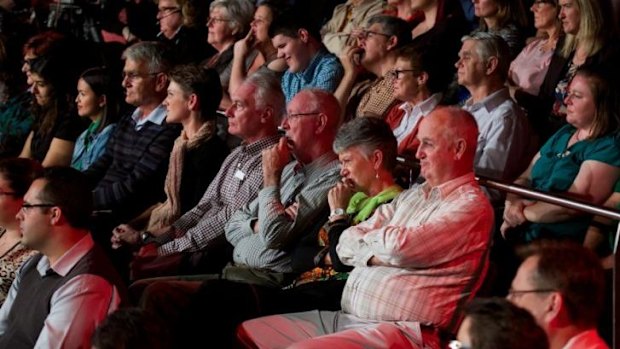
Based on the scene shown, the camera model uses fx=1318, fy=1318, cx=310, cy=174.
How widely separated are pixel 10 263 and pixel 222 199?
3.21ft

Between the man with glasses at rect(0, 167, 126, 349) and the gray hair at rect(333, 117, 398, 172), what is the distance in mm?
1013

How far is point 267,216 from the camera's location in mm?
5234

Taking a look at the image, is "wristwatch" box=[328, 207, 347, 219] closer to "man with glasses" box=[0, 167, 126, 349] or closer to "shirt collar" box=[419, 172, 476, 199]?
"shirt collar" box=[419, 172, 476, 199]

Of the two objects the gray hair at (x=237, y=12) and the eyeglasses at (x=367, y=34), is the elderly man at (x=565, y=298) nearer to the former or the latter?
the eyeglasses at (x=367, y=34)

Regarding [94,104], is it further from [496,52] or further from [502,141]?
[502,141]

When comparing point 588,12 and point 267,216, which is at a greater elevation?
point 588,12

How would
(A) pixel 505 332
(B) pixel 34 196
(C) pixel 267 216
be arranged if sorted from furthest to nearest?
(C) pixel 267 216 → (B) pixel 34 196 → (A) pixel 505 332

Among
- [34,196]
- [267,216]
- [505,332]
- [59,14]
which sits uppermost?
[505,332]

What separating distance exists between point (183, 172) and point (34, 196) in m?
1.40

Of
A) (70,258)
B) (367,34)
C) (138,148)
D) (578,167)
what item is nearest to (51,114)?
(138,148)

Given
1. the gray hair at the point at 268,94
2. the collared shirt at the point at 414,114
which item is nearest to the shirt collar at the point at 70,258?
the gray hair at the point at 268,94

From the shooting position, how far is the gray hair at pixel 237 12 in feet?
26.2

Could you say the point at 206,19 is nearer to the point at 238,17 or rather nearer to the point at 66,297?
the point at 238,17

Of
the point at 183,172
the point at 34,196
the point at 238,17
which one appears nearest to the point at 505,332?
the point at 34,196
